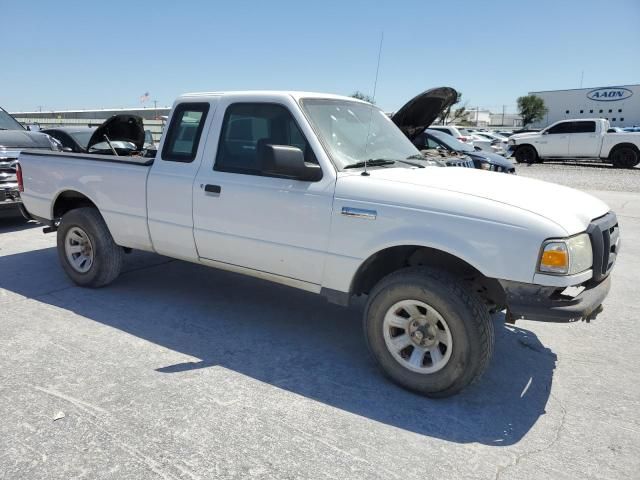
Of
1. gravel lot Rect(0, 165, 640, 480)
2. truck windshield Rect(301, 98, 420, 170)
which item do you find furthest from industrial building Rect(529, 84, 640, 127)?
truck windshield Rect(301, 98, 420, 170)

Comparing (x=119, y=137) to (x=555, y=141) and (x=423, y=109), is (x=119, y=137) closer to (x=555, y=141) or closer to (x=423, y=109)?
(x=423, y=109)

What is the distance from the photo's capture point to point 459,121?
7331cm

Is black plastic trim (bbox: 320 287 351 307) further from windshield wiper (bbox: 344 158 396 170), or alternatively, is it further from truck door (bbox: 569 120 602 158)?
truck door (bbox: 569 120 602 158)

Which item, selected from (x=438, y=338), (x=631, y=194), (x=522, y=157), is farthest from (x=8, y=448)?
(x=522, y=157)

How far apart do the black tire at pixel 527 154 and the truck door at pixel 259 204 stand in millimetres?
20526

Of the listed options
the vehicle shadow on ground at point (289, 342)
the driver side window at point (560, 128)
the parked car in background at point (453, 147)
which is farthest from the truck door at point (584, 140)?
the vehicle shadow on ground at point (289, 342)

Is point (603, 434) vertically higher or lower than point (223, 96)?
lower

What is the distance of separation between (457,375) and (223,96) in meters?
2.89

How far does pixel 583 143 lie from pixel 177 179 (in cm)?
2037

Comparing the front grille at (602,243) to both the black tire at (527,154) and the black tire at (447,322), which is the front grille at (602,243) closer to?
the black tire at (447,322)

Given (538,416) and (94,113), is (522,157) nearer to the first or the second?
(538,416)

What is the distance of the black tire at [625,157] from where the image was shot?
2016cm


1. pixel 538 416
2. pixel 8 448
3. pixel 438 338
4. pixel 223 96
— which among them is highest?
pixel 223 96

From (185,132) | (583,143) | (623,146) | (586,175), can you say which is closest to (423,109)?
(185,132)
